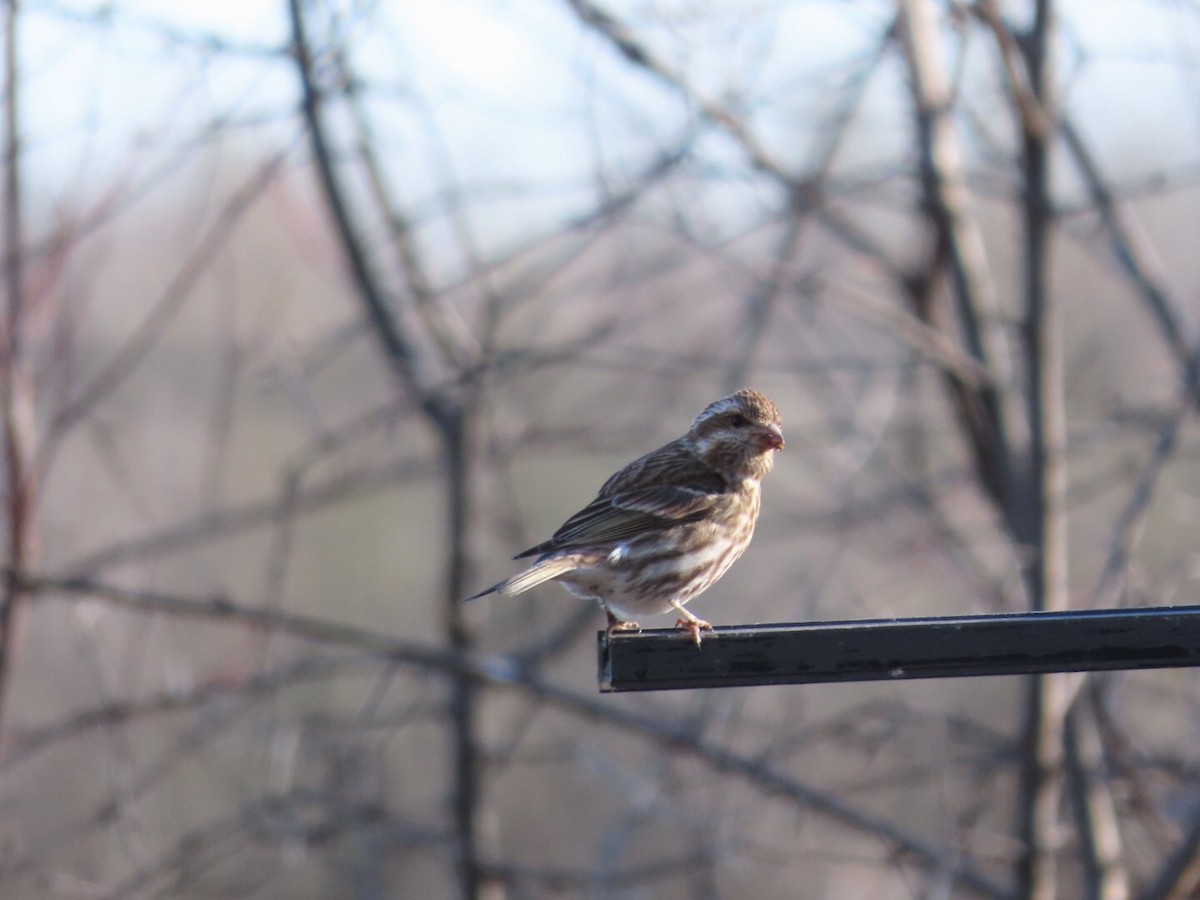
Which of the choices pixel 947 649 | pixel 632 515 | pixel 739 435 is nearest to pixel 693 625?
pixel 947 649

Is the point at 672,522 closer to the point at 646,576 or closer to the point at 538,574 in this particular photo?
the point at 646,576

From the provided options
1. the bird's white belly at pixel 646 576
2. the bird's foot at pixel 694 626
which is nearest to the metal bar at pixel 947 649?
the bird's foot at pixel 694 626

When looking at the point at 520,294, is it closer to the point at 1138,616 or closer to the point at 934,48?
the point at 934,48

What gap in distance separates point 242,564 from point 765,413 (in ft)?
39.7

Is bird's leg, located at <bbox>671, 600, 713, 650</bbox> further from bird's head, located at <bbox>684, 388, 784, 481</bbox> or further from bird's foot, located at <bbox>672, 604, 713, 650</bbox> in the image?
bird's head, located at <bbox>684, 388, 784, 481</bbox>

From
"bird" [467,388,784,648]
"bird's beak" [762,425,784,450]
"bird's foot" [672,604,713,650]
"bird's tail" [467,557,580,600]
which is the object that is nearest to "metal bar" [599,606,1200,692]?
"bird's foot" [672,604,713,650]

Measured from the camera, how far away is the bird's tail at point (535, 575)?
4285 mm

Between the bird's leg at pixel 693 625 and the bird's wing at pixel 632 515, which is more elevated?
the bird's wing at pixel 632 515

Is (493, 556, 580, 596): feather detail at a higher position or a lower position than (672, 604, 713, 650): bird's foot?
higher

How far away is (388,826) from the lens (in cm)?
732

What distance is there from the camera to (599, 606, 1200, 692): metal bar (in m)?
3.02

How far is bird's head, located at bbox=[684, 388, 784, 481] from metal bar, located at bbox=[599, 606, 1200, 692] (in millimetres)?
2204

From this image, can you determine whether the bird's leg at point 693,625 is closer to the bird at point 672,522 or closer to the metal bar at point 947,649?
the metal bar at point 947,649

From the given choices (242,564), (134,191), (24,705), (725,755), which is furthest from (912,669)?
(242,564)
